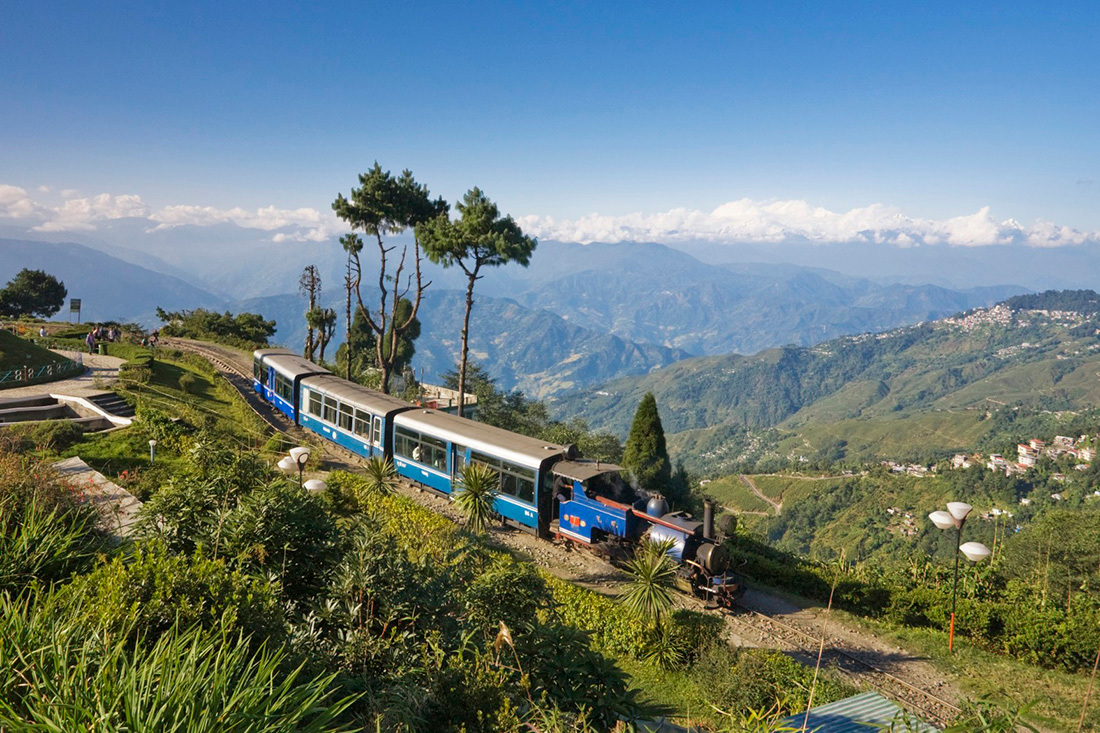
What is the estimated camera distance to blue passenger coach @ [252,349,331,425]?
27.4m

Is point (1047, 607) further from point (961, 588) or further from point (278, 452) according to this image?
point (278, 452)

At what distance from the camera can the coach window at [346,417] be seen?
77.0 feet

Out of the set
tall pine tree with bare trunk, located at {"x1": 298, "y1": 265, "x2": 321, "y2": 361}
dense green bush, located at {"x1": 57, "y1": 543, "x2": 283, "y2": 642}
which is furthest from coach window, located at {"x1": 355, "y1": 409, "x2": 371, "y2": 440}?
tall pine tree with bare trunk, located at {"x1": 298, "y1": 265, "x2": 321, "y2": 361}

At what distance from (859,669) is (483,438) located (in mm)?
11512

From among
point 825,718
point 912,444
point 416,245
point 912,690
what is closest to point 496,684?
point 825,718

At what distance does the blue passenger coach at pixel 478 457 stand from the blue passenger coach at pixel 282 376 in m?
8.53

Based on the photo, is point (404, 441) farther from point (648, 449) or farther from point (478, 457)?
point (648, 449)

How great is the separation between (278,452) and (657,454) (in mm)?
16625

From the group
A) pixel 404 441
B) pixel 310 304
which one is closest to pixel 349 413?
pixel 404 441

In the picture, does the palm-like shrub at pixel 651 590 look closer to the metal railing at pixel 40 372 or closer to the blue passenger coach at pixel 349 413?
the blue passenger coach at pixel 349 413

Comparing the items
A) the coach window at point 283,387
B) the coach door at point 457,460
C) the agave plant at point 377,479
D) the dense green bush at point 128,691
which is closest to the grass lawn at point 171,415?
the coach window at point 283,387

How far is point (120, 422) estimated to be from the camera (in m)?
23.1

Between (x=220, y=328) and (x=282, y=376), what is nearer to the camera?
(x=282, y=376)

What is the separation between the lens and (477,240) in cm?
2717
